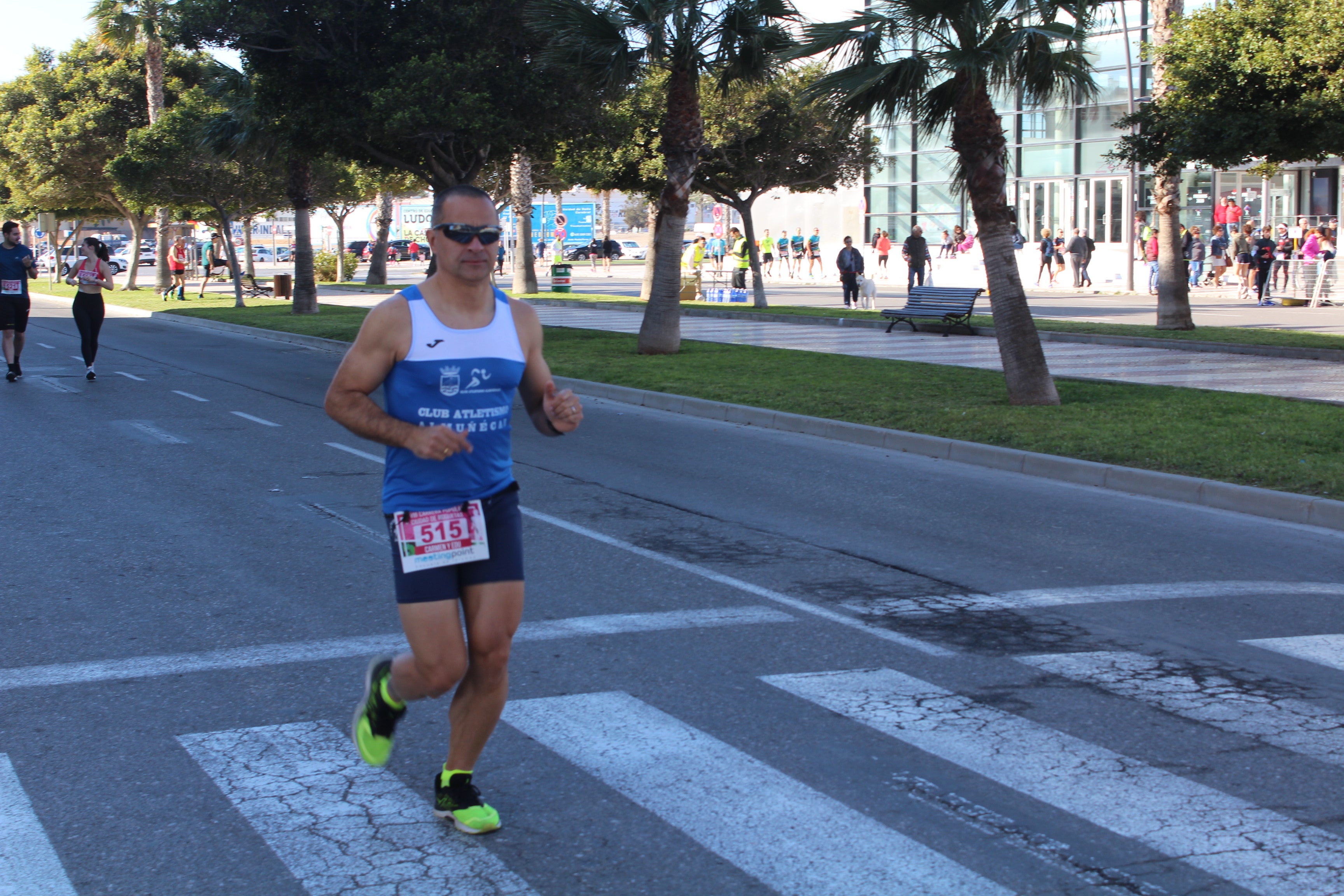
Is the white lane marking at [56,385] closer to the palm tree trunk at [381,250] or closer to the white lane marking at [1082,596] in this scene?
the white lane marking at [1082,596]

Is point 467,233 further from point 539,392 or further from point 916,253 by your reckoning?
point 916,253

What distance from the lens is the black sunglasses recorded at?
3.88 metres

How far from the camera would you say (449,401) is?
12.7 ft

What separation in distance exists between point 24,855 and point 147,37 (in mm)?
42478

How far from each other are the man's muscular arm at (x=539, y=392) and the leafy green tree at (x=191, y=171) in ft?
108

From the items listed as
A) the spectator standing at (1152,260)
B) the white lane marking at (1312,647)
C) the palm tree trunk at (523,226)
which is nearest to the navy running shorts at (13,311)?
the white lane marking at (1312,647)

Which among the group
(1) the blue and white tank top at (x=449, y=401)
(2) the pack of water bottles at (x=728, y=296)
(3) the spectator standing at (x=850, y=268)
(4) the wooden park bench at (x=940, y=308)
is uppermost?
(3) the spectator standing at (x=850, y=268)

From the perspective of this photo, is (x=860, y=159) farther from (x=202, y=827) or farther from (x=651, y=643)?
(x=202, y=827)

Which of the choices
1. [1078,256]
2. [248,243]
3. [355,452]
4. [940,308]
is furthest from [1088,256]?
[355,452]

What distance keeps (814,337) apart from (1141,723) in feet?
61.0

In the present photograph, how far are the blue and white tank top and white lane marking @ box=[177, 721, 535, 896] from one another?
94 centimetres

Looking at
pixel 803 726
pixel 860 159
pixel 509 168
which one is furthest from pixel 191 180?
pixel 803 726

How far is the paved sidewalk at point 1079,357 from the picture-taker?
51.3ft

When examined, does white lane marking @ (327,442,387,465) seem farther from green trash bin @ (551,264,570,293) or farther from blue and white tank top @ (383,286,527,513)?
green trash bin @ (551,264,570,293)
